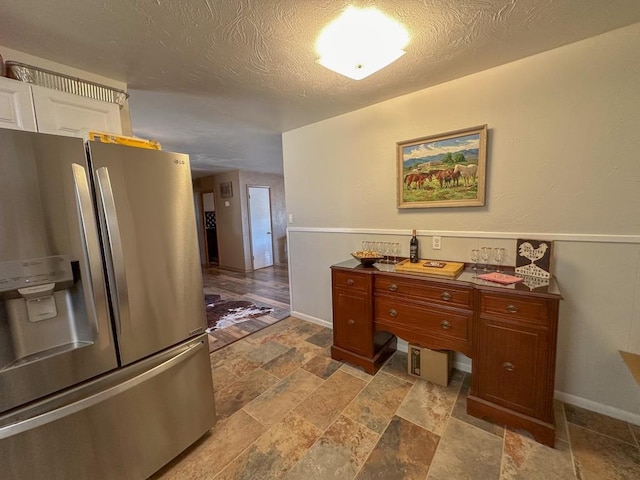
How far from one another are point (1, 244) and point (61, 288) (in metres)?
0.25

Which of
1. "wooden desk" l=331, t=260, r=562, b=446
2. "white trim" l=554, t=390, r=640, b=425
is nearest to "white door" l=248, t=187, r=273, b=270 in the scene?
"wooden desk" l=331, t=260, r=562, b=446

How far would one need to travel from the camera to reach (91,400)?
45.3 inches

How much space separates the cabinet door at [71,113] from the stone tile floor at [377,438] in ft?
6.45

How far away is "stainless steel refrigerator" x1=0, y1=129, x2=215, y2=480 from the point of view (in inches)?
39.9

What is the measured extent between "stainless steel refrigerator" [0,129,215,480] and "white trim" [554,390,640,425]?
7.99 feet

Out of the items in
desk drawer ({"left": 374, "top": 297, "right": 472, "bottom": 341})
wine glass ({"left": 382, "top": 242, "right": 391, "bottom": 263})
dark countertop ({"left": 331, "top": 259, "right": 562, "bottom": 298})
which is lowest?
desk drawer ({"left": 374, "top": 297, "right": 472, "bottom": 341})

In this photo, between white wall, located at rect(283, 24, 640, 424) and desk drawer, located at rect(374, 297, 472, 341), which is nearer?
white wall, located at rect(283, 24, 640, 424)

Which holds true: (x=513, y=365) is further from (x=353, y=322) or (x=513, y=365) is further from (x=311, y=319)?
(x=311, y=319)

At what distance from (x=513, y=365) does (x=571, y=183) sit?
3.95ft

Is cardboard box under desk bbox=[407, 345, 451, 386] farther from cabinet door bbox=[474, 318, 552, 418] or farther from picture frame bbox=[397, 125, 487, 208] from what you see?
picture frame bbox=[397, 125, 487, 208]

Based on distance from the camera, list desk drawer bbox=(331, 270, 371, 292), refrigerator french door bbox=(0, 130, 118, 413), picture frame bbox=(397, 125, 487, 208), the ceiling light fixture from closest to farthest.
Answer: refrigerator french door bbox=(0, 130, 118, 413) < the ceiling light fixture < picture frame bbox=(397, 125, 487, 208) < desk drawer bbox=(331, 270, 371, 292)

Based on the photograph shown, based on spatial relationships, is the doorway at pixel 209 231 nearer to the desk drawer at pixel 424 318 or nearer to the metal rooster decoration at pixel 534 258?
the desk drawer at pixel 424 318

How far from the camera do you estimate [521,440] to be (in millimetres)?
1538

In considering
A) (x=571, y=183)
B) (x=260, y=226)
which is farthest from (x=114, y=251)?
(x=260, y=226)
